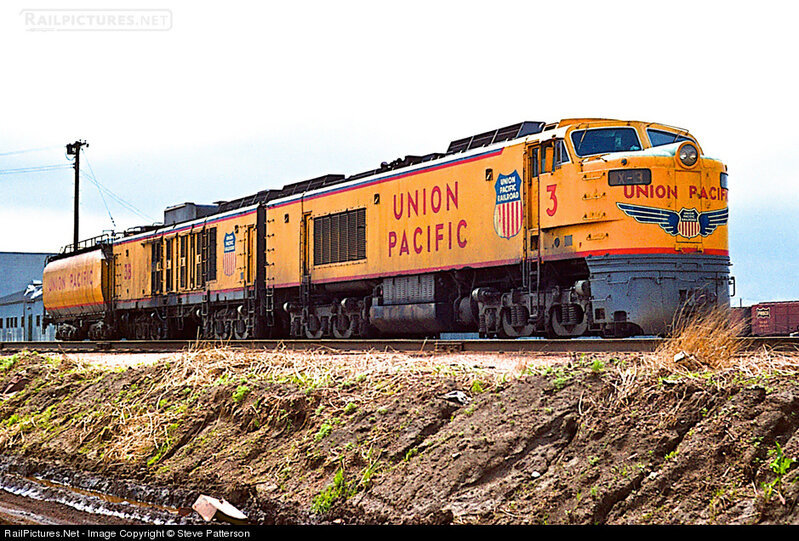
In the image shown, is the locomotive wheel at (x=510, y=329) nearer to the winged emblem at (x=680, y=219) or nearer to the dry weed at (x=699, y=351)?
the winged emblem at (x=680, y=219)

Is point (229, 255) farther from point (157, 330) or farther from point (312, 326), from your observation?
point (157, 330)

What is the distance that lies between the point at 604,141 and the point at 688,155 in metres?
1.40

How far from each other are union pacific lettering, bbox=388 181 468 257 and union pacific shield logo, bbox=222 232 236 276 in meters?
7.38

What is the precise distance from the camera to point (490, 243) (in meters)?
16.4

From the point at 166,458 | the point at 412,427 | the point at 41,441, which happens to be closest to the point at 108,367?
the point at 41,441

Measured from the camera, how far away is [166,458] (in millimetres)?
10078

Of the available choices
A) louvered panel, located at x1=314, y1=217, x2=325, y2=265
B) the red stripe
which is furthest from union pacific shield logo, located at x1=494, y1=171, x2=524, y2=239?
louvered panel, located at x1=314, y1=217, x2=325, y2=265

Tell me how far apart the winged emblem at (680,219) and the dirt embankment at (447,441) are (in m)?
3.83

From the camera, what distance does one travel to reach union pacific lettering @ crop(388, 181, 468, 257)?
17.3 m

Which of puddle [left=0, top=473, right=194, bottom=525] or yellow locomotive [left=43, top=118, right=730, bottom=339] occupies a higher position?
yellow locomotive [left=43, top=118, right=730, bottom=339]

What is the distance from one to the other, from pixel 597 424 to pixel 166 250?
2373cm

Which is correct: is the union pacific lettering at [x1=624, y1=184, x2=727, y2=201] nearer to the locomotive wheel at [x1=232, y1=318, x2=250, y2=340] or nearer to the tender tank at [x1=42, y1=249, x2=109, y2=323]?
the locomotive wheel at [x1=232, y1=318, x2=250, y2=340]
